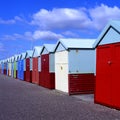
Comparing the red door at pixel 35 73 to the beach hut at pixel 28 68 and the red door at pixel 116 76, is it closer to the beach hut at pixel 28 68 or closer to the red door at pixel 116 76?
the beach hut at pixel 28 68

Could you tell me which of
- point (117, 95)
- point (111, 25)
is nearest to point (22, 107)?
point (117, 95)

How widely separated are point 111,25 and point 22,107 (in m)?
4.98

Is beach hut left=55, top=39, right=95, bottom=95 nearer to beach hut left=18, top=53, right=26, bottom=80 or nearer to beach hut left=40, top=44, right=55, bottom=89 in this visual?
beach hut left=40, top=44, right=55, bottom=89

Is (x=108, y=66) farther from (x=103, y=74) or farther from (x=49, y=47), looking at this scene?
(x=49, y=47)

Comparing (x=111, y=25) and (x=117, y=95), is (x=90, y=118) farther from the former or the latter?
(x=111, y=25)

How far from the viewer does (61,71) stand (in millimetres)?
22297

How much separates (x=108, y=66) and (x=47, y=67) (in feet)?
39.6

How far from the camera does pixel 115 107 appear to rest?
1361 cm

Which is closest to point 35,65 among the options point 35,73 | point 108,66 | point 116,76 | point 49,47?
point 35,73

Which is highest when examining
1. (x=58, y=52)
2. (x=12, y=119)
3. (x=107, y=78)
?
(x=58, y=52)

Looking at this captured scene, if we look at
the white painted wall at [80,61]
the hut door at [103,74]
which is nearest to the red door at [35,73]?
the white painted wall at [80,61]

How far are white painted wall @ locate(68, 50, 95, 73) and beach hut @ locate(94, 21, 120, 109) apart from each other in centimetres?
489

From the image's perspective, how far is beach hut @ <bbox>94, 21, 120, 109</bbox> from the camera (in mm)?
13688

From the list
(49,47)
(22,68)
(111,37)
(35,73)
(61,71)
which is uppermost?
(49,47)
